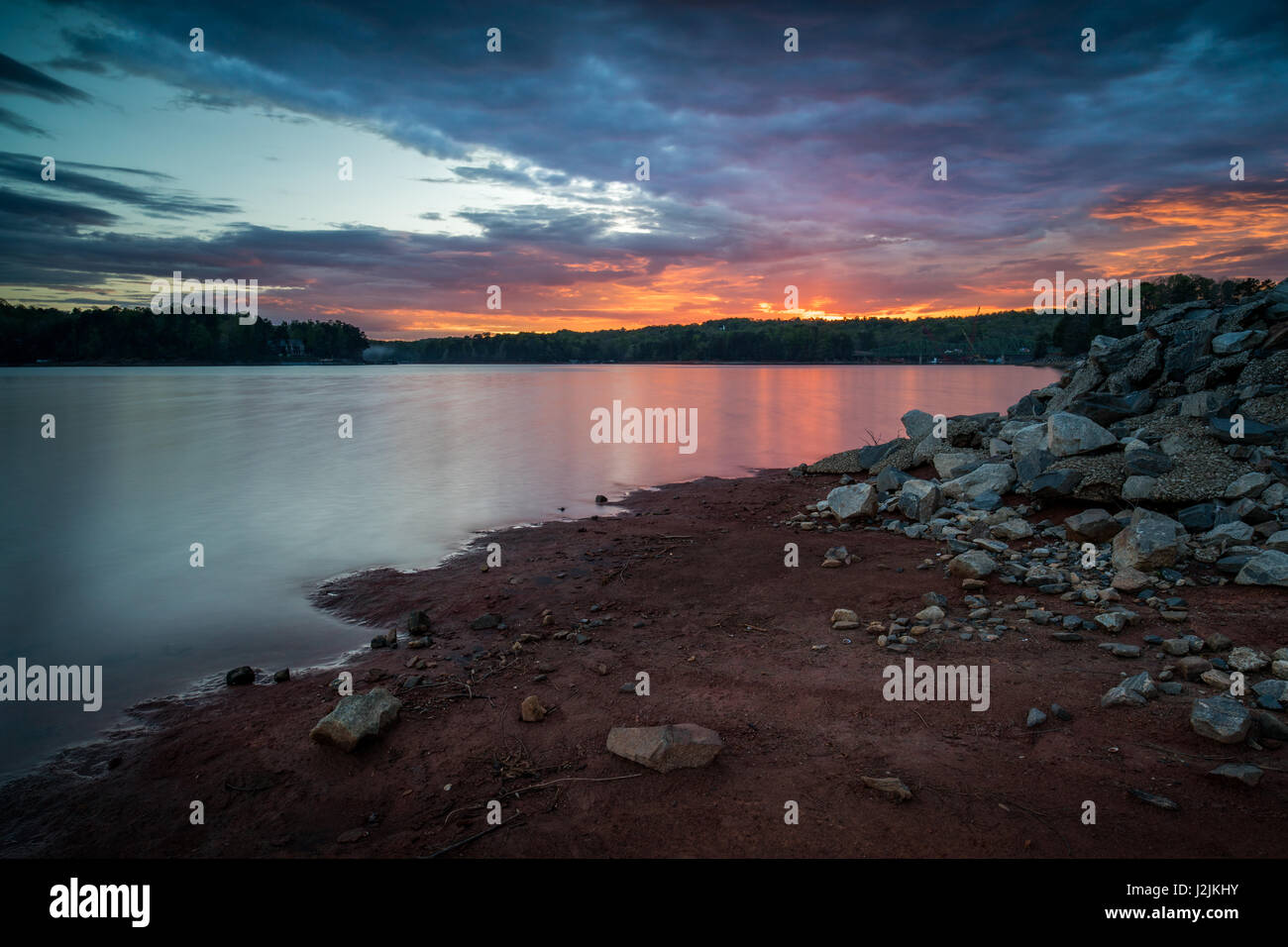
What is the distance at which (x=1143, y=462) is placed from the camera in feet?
30.6

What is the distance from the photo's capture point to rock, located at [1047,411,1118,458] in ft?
33.7

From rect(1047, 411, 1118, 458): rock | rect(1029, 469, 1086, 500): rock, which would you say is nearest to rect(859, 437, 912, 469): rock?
rect(1047, 411, 1118, 458): rock

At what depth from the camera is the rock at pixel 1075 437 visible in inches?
405

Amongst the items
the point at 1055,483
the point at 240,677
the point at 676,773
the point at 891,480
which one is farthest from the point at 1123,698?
the point at 240,677

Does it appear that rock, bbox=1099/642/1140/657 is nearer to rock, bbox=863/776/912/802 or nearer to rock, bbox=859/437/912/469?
rock, bbox=863/776/912/802

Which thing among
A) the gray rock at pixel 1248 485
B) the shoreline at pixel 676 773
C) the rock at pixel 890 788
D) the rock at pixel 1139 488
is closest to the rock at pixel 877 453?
the rock at pixel 1139 488

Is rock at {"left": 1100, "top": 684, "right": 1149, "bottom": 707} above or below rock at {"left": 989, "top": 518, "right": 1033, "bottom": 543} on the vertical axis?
below

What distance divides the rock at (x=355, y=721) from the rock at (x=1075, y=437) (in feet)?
34.6

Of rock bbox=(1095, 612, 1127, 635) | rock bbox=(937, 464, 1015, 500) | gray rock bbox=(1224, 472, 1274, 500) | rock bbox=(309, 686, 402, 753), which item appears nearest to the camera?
rock bbox=(309, 686, 402, 753)

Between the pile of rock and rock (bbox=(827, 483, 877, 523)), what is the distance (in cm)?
2

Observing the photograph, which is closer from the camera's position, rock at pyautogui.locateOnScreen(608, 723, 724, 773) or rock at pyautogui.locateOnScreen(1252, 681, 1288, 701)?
rock at pyautogui.locateOnScreen(608, 723, 724, 773)

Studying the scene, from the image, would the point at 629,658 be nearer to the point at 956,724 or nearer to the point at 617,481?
the point at 956,724

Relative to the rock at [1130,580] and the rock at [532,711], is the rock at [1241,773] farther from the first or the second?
the rock at [532,711]
